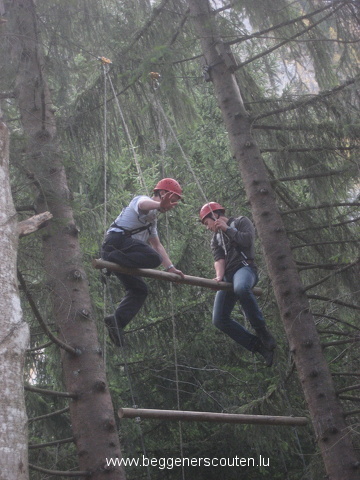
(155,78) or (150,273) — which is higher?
(155,78)

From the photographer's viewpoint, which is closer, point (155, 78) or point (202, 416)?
point (202, 416)

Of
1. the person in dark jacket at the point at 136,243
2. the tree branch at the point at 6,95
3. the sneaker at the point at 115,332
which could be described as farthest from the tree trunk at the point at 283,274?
the tree branch at the point at 6,95

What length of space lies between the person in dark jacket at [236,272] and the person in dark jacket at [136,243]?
22.1 inches

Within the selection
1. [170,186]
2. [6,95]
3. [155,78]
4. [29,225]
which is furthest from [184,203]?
[29,225]

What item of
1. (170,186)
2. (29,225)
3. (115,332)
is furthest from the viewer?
(115,332)

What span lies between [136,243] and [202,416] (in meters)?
1.79

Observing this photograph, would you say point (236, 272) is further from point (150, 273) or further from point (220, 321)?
point (150, 273)

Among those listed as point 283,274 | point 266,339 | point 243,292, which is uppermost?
point 283,274

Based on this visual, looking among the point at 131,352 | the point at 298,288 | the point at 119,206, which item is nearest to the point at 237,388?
the point at 131,352

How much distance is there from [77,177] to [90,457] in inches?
152

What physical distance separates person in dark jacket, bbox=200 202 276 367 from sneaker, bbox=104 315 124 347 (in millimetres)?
1016

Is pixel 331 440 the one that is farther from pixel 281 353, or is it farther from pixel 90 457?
pixel 281 353

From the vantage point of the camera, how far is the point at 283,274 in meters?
6.98

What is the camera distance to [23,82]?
7.89 m
